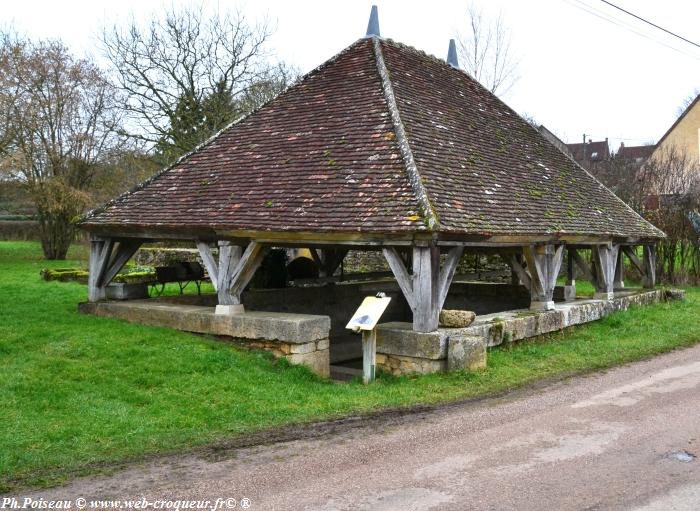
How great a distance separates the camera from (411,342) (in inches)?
322

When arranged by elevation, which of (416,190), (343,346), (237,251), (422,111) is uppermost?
(422,111)

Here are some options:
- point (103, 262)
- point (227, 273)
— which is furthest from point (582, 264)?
point (103, 262)

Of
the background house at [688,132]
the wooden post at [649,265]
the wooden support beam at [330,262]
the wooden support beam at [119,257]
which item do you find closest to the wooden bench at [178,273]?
the wooden support beam at [119,257]

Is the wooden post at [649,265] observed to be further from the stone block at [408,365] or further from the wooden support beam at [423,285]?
the stone block at [408,365]

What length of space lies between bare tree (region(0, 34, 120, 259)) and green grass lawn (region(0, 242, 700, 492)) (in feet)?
45.4

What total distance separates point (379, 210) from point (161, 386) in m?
3.28

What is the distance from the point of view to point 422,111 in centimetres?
1087

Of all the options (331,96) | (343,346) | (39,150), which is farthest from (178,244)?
(331,96)

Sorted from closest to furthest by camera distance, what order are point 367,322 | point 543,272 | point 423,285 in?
point 367,322, point 423,285, point 543,272

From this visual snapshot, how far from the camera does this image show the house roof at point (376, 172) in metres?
→ 8.77

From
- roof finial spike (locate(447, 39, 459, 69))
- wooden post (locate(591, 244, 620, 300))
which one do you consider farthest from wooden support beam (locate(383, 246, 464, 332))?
roof finial spike (locate(447, 39, 459, 69))

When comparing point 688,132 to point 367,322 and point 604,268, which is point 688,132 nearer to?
point 604,268

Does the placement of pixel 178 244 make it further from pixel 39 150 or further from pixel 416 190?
pixel 416 190

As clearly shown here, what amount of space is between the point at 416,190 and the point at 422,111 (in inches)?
110
